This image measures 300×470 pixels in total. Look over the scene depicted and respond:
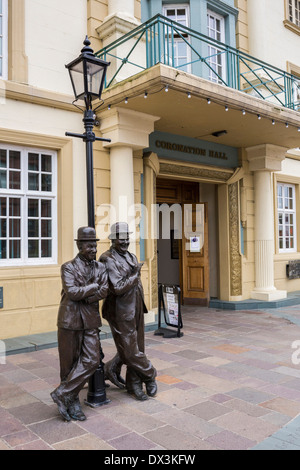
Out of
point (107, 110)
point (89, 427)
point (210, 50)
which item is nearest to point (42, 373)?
point (89, 427)

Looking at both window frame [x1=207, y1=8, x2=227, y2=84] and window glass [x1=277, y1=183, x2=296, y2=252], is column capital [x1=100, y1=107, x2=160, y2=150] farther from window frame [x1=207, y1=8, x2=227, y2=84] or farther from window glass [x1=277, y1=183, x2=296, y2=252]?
window glass [x1=277, y1=183, x2=296, y2=252]

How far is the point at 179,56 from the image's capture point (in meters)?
9.58

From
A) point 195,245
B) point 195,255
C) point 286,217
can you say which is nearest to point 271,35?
point 286,217

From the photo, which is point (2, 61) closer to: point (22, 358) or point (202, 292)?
point (22, 358)

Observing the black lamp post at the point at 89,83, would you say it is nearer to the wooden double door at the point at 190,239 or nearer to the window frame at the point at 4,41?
the window frame at the point at 4,41

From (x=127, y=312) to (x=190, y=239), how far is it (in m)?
6.85

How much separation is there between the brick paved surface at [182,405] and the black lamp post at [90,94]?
0.50 ft

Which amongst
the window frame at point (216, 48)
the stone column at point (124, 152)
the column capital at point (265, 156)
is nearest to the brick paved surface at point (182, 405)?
the stone column at point (124, 152)

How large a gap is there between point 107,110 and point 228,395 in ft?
17.5

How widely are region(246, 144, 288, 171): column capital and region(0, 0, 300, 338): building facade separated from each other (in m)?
0.03

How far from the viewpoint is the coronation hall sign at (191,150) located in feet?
30.0

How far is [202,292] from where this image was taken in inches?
430

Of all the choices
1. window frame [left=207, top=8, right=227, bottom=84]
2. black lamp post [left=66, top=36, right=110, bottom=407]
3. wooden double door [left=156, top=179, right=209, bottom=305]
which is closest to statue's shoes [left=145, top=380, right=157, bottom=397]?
black lamp post [left=66, top=36, right=110, bottom=407]
